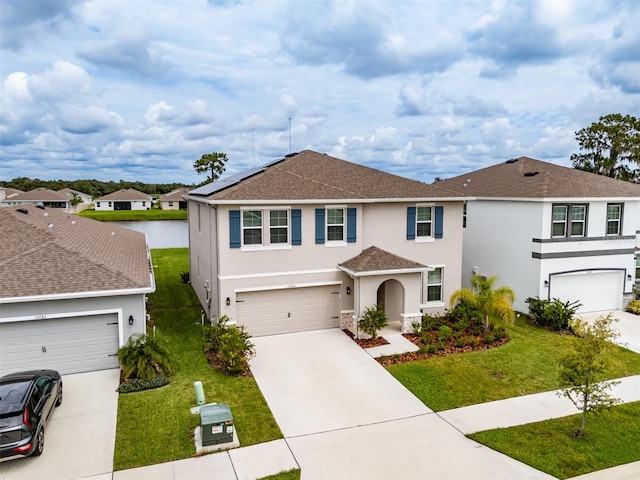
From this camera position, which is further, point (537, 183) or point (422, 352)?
point (537, 183)

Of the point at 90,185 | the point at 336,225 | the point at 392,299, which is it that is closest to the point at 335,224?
the point at 336,225

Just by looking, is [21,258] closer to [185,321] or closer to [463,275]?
[185,321]

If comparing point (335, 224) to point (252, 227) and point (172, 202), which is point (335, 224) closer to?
point (252, 227)

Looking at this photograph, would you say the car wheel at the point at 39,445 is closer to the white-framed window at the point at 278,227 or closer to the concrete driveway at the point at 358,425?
the concrete driveway at the point at 358,425

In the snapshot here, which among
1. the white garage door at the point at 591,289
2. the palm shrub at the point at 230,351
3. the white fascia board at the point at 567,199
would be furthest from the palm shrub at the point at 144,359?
the white garage door at the point at 591,289

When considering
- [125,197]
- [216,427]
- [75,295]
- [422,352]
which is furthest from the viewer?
[125,197]

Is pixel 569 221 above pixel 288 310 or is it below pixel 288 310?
above
